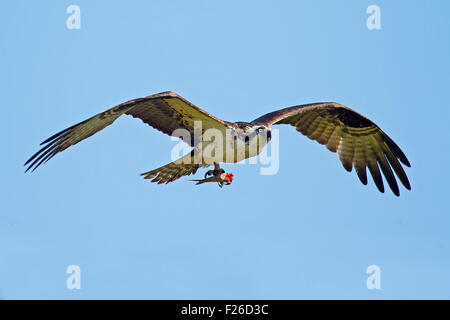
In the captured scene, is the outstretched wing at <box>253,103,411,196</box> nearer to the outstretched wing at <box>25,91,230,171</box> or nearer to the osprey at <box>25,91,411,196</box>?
the osprey at <box>25,91,411,196</box>

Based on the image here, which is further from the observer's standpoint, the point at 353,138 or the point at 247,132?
the point at 353,138

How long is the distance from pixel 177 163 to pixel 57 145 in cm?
258

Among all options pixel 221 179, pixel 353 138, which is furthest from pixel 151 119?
pixel 353 138

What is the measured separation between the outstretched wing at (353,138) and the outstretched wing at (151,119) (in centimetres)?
270

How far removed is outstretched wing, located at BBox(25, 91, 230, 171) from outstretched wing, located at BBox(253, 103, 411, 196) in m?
2.70

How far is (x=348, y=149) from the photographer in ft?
48.0

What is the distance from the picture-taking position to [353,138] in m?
14.6

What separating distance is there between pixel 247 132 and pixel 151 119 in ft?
5.52

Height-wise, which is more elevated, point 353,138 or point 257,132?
point 353,138

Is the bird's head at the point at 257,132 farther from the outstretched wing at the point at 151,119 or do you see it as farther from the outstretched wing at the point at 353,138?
the outstretched wing at the point at 353,138

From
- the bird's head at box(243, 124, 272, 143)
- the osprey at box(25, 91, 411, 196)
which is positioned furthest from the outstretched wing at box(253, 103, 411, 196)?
the bird's head at box(243, 124, 272, 143)

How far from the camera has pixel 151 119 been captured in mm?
12336

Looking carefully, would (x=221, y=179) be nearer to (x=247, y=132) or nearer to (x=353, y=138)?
(x=247, y=132)
